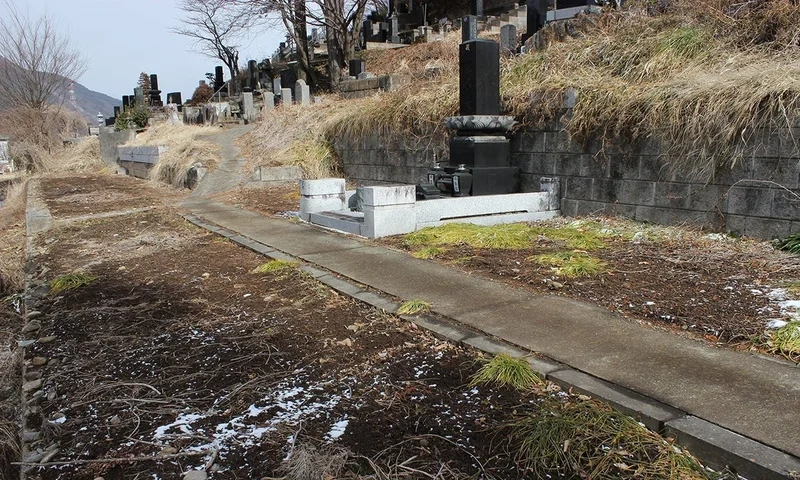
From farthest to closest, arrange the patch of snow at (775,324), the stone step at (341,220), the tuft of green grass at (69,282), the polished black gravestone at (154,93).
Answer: the polished black gravestone at (154,93) < the stone step at (341,220) < the tuft of green grass at (69,282) < the patch of snow at (775,324)

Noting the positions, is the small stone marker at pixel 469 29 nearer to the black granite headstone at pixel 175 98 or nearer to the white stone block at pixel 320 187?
the white stone block at pixel 320 187

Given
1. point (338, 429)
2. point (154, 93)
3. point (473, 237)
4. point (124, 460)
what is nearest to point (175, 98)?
point (154, 93)

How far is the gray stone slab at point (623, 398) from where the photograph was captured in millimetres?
2557

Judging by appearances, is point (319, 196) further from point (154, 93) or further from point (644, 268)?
point (154, 93)

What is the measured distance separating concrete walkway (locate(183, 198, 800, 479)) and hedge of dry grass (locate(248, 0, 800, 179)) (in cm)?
330

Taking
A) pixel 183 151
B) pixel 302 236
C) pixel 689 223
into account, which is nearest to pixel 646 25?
pixel 689 223

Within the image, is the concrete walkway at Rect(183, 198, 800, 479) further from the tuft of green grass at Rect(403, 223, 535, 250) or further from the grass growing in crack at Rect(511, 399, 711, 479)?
the tuft of green grass at Rect(403, 223, 535, 250)

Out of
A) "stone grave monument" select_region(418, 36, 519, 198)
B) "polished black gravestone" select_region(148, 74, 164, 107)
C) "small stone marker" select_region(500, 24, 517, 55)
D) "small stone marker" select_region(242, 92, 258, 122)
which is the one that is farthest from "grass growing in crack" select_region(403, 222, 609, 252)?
"polished black gravestone" select_region(148, 74, 164, 107)

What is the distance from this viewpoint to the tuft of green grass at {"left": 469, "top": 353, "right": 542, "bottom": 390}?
9.86 feet

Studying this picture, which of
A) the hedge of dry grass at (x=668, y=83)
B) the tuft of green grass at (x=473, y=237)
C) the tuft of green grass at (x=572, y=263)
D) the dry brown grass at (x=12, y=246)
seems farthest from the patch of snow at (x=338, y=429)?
the hedge of dry grass at (x=668, y=83)

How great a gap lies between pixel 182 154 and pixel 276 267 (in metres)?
11.9

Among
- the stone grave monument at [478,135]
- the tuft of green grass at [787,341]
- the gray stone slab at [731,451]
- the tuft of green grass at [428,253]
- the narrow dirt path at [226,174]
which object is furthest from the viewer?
the narrow dirt path at [226,174]

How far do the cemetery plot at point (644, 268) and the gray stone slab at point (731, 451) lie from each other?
49.3 inches

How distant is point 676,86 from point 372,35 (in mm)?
32745
